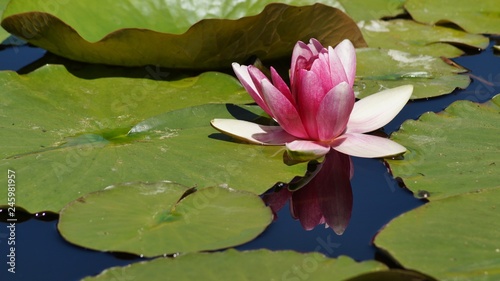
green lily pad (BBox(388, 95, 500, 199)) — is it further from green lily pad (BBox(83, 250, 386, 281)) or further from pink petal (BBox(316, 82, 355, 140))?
green lily pad (BBox(83, 250, 386, 281))

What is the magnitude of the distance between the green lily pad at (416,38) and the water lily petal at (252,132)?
100cm

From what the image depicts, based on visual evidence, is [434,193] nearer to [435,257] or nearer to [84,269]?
[435,257]

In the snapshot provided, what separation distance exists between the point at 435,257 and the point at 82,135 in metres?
1.11

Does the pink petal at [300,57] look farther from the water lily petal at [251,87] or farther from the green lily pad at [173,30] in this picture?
the green lily pad at [173,30]

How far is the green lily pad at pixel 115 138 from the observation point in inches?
71.1

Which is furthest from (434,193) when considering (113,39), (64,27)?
(64,27)

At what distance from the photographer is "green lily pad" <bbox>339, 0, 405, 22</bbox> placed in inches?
123

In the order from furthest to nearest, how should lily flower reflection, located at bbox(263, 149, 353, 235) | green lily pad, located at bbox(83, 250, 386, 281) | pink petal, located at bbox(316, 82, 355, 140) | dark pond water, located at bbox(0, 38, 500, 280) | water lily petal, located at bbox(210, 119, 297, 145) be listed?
1. water lily petal, located at bbox(210, 119, 297, 145)
2. pink petal, located at bbox(316, 82, 355, 140)
3. lily flower reflection, located at bbox(263, 149, 353, 235)
4. dark pond water, located at bbox(0, 38, 500, 280)
5. green lily pad, located at bbox(83, 250, 386, 281)

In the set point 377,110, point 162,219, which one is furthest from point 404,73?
point 162,219

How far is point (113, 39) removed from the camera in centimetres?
237

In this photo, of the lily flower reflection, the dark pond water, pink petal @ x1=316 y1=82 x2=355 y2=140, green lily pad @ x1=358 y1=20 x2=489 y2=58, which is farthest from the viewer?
green lily pad @ x1=358 y1=20 x2=489 y2=58

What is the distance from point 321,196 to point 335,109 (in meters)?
0.25

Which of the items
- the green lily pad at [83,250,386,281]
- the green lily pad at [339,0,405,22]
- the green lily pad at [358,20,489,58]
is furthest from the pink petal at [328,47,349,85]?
the green lily pad at [339,0,405,22]

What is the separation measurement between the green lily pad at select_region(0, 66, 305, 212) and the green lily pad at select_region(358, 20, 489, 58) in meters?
0.87
